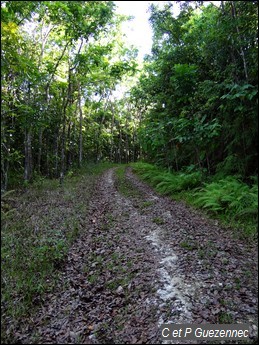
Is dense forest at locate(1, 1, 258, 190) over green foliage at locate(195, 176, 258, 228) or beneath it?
over

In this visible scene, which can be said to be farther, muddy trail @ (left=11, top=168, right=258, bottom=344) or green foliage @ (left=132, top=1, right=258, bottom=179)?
green foliage @ (left=132, top=1, right=258, bottom=179)

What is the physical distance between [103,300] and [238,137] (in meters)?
6.71

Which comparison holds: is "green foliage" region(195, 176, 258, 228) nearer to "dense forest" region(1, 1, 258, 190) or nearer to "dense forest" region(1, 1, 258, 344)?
"dense forest" region(1, 1, 258, 344)

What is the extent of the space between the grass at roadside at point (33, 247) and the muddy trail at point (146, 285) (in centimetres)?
26

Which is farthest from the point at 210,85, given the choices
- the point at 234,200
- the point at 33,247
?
the point at 33,247

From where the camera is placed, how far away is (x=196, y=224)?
7.70 metres

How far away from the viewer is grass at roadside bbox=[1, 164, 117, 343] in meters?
4.48

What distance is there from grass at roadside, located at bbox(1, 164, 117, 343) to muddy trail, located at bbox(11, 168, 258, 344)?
0.85 ft

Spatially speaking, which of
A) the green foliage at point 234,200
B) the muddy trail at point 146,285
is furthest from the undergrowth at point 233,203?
the muddy trail at point 146,285

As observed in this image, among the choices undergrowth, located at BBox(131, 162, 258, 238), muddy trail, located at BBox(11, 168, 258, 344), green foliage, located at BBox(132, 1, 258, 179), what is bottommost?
muddy trail, located at BBox(11, 168, 258, 344)

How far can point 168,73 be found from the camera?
14.6 metres

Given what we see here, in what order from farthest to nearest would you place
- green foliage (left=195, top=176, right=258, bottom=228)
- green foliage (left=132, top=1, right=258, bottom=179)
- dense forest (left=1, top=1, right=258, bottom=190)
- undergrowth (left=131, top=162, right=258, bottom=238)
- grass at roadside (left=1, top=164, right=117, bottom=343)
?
green foliage (left=132, top=1, right=258, bottom=179)
dense forest (left=1, top=1, right=258, bottom=190)
green foliage (left=195, top=176, right=258, bottom=228)
undergrowth (left=131, top=162, right=258, bottom=238)
grass at roadside (left=1, top=164, right=117, bottom=343)

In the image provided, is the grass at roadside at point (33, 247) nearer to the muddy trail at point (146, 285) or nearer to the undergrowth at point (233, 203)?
the muddy trail at point (146, 285)

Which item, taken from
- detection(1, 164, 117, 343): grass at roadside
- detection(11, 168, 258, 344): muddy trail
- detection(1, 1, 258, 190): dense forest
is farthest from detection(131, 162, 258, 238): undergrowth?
detection(1, 164, 117, 343): grass at roadside
